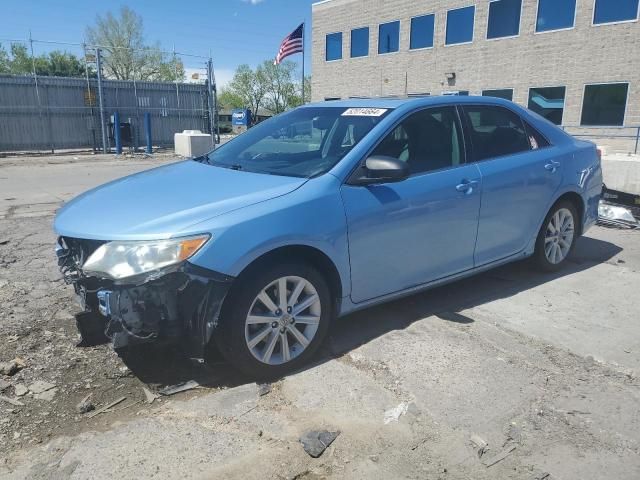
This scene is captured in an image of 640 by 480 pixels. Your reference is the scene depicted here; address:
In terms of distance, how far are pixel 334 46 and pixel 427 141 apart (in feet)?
95.1

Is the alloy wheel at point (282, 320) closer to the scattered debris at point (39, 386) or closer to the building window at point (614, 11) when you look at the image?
the scattered debris at point (39, 386)

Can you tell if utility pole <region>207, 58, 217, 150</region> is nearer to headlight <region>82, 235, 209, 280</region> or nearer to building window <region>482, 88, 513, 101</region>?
building window <region>482, 88, 513, 101</region>

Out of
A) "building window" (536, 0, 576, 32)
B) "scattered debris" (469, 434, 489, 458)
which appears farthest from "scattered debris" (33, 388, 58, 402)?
"building window" (536, 0, 576, 32)

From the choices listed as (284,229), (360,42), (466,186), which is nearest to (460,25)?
(360,42)

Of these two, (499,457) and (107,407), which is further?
(107,407)

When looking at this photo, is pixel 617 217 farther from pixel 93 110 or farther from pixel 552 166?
pixel 93 110

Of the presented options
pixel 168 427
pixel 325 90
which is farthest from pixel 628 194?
pixel 325 90

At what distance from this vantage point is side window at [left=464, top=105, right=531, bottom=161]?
4.27 meters

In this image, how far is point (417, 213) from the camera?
368cm

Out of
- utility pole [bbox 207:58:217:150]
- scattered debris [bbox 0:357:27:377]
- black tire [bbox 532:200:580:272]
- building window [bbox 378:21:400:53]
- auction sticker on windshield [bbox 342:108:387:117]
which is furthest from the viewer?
building window [bbox 378:21:400:53]

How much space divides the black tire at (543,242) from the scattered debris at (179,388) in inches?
132

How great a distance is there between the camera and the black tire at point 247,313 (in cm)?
293

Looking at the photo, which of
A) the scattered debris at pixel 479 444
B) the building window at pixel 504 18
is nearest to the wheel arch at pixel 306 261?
the scattered debris at pixel 479 444

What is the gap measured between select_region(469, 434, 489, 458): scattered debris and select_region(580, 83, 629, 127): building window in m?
20.4
